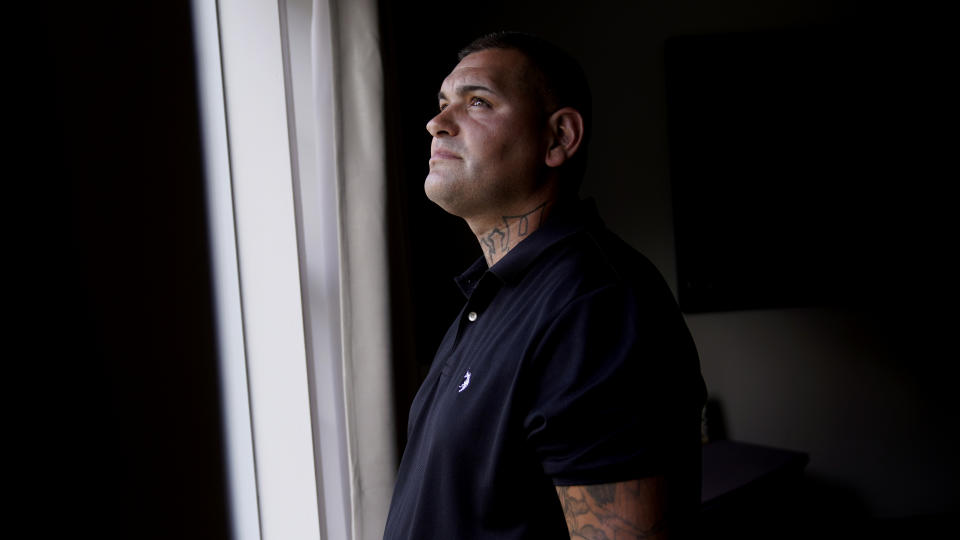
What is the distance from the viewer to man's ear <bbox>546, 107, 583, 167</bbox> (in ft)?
3.48

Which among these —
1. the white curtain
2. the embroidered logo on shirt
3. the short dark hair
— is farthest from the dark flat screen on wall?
the embroidered logo on shirt

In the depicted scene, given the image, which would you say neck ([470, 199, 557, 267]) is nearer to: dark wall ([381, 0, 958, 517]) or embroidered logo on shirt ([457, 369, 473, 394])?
embroidered logo on shirt ([457, 369, 473, 394])

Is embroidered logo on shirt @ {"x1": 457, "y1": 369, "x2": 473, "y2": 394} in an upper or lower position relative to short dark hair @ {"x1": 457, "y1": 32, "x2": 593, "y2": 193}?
lower

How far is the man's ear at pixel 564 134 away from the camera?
106 centimetres

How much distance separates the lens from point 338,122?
5.24ft

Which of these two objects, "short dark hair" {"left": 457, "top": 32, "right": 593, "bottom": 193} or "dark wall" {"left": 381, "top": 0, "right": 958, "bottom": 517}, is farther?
"dark wall" {"left": 381, "top": 0, "right": 958, "bottom": 517}

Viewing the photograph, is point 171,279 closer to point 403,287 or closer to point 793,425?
point 403,287

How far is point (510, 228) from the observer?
1073 mm

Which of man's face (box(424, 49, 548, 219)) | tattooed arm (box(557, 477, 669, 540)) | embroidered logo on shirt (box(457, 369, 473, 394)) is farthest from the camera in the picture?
man's face (box(424, 49, 548, 219))

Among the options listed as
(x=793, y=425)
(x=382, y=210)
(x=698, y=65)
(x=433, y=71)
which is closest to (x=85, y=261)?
(x=382, y=210)

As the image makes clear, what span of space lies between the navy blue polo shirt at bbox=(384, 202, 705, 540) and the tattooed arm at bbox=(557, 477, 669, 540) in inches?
0.6

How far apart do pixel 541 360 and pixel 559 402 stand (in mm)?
68

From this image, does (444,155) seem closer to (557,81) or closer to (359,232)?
(557,81)

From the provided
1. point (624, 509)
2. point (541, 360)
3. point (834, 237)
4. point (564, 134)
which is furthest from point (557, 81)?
point (834, 237)
